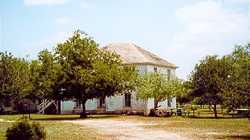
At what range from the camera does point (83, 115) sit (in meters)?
54.3

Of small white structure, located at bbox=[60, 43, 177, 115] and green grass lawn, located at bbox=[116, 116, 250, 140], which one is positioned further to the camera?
small white structure, located at bbox=[60, 43, 177, 115]

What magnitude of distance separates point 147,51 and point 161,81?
12.8 m

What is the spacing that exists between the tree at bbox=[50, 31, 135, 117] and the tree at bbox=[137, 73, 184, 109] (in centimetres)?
672

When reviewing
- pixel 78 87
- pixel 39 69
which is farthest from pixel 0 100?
pixel 78 87

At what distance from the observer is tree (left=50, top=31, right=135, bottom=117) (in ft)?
171

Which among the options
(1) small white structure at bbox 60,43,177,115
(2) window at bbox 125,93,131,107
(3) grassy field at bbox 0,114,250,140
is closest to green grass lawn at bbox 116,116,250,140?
(3) grassy field at bbox 0,114,250,140

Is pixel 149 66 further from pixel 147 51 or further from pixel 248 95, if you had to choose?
pixel 248 95

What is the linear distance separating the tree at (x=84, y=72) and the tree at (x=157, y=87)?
6.72 metres

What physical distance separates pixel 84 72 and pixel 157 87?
12.3 meters

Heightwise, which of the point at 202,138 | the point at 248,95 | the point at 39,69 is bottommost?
the point at 202,138

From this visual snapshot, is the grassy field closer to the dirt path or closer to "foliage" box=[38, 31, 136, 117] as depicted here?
the dirt path

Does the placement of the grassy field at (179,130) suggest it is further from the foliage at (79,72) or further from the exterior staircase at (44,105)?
the exterior staircase at (44,105)

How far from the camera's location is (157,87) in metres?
61.0

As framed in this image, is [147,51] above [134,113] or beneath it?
above
